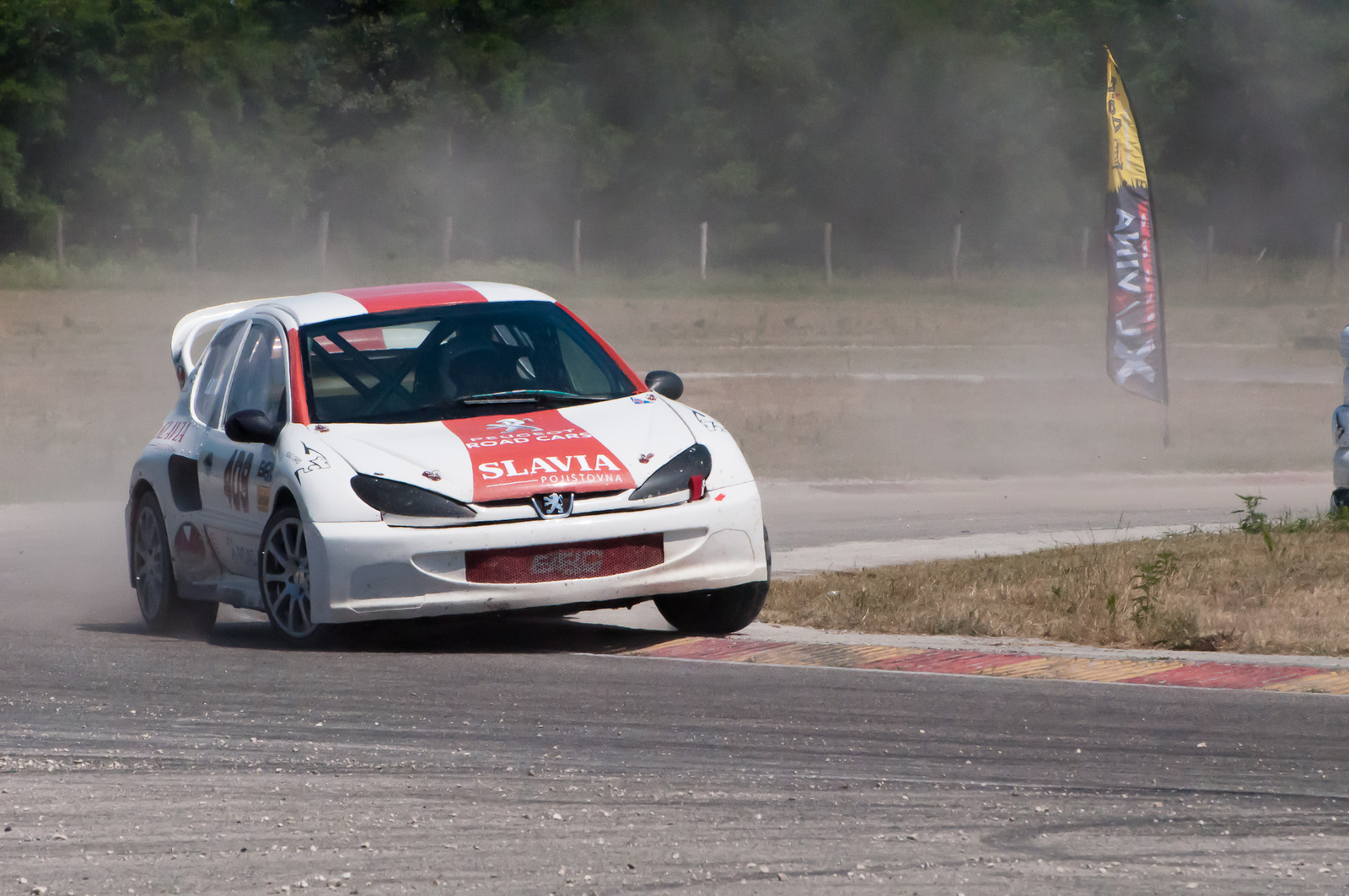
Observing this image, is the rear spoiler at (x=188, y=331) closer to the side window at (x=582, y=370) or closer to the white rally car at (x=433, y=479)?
the white rally car at (x=433, y=479)

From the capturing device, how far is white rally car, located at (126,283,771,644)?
6.84m

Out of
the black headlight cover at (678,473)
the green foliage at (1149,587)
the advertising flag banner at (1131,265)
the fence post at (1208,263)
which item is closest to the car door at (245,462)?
the black headlight cover at (678,473)

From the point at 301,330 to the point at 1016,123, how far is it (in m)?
51.0

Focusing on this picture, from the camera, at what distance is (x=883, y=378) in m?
25.2

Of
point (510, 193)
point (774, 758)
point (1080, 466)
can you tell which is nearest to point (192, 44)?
point (510, 193)

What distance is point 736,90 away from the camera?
58.6 metres

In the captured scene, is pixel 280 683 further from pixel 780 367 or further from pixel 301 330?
pixel 780 367

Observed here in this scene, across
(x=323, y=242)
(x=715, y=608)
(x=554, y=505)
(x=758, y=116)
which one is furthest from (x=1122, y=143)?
(x=758, y=116)

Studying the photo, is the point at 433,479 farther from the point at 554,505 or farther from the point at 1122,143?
the point at 1122,143

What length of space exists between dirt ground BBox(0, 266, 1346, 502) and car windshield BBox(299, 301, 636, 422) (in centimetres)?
755

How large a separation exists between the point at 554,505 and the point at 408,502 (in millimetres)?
537

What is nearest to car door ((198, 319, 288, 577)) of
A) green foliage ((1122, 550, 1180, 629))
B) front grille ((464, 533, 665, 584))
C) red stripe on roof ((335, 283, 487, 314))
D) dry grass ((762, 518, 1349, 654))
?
red stripe on roof ((335, 283, 487, 314))

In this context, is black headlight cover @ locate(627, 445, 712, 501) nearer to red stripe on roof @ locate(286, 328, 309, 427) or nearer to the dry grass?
the dry grass

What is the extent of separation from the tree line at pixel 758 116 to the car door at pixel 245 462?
45.2 m
